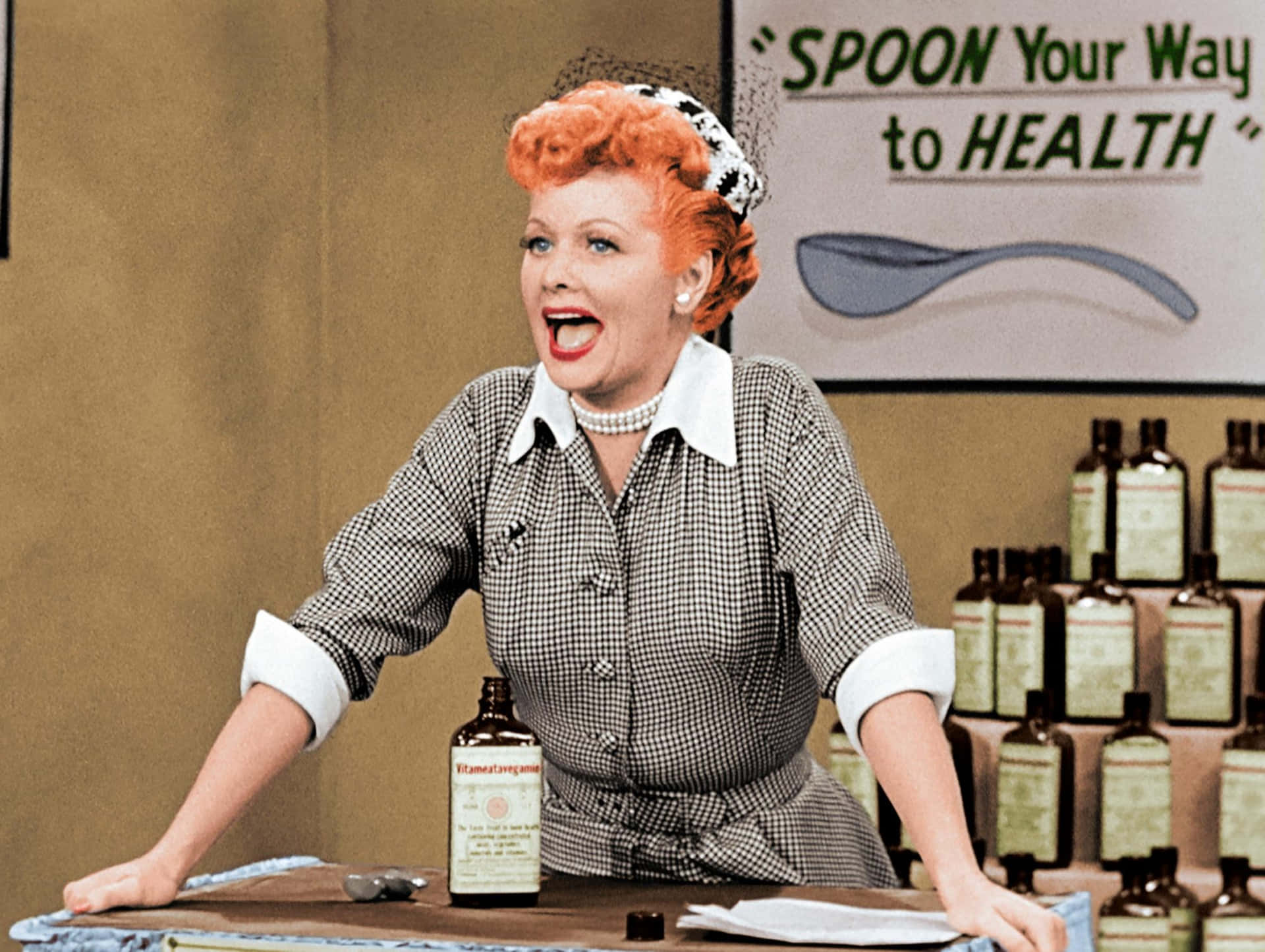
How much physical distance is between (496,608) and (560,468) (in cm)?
14

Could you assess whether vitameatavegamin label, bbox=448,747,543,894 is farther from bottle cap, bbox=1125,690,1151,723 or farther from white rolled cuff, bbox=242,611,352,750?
bottle cap, bbox=1125,690,1151,723

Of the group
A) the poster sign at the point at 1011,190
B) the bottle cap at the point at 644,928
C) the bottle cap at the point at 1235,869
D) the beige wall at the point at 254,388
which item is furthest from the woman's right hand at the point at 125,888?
the poster sign at the point at 1011,190

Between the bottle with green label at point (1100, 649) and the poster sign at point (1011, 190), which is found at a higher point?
the poster sign at point (1011, 190)

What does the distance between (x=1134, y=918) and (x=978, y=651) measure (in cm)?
47

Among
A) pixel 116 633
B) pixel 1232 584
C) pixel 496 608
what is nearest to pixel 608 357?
pixel 496 608

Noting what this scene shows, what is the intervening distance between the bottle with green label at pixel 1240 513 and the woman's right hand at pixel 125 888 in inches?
82.6

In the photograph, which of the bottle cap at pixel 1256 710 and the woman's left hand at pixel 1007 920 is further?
the bottle cap at pixel 1256 710

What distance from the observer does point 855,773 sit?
3002 millimetres

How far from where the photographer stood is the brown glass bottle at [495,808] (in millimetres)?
1354

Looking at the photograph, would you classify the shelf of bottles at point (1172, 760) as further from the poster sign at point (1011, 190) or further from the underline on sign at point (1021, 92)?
the underline on sign at point (1021, 92)

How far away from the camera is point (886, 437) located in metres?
3.49

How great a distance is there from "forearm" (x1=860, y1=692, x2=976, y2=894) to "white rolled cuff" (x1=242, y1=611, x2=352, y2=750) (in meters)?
0.45

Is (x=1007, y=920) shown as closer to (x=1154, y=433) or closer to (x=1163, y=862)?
(x=1163, y=862)

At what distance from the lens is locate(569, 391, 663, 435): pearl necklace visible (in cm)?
164
